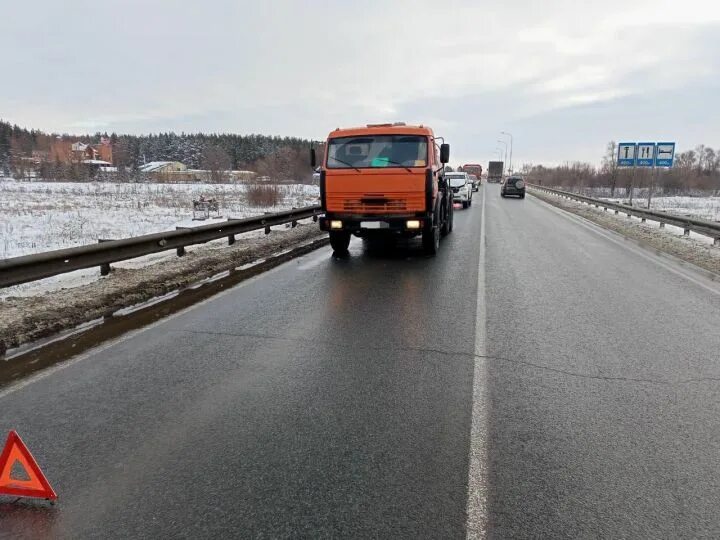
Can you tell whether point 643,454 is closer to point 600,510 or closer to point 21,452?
point 600,510

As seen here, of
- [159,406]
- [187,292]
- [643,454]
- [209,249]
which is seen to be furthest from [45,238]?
[643,454]

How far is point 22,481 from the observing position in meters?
2.58

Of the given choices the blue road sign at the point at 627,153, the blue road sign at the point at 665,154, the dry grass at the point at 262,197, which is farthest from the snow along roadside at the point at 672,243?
the dry grass at the point at 262,197

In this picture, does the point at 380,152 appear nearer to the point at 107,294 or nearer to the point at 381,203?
the point at 381,203

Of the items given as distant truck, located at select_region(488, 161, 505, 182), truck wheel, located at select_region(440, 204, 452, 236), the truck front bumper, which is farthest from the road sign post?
distant truck, located at select_region(488, 161, 505, 182)

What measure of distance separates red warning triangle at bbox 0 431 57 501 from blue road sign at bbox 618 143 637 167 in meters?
27.3

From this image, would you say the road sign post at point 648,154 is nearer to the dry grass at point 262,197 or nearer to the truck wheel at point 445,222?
the truck wheel at point 445,222

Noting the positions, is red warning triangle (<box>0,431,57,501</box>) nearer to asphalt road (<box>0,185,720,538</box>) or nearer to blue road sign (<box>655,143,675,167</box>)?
asphalt road (<box>0,185,720,538</box>)

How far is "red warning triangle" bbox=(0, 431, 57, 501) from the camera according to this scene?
2459 millimetres

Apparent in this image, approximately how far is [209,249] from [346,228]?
347cm

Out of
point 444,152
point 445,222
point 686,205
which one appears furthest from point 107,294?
point 686,205

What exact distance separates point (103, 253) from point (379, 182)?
17.5 ft

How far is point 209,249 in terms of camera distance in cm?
1113

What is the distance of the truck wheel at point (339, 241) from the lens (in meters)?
10.6
